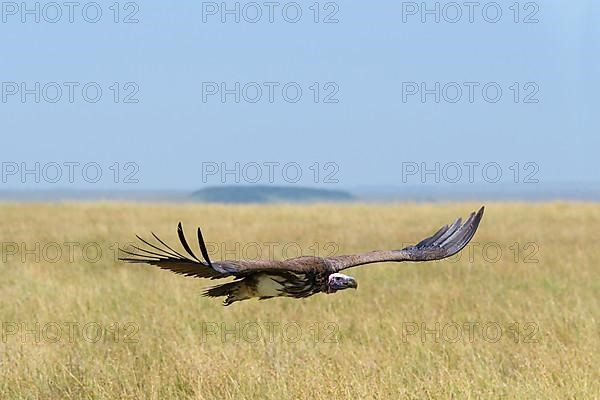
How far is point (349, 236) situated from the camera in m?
16.1

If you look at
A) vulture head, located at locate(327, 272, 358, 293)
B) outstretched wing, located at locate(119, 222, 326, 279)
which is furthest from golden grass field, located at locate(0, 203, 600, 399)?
outstretched wing, located at locate(119, 222, 326, 279)

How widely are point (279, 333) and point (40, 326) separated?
231 cm

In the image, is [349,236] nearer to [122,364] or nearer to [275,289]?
[122,364]

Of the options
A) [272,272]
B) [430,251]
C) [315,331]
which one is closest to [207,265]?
[272,272]

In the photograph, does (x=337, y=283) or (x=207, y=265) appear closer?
(x=207, y=265)

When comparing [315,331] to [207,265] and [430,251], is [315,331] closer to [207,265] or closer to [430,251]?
[430,251]

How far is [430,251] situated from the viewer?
19.5 feet

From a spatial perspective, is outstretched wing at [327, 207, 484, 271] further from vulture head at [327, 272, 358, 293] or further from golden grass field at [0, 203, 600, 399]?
golden grass field at [0, 203, 600, 399]

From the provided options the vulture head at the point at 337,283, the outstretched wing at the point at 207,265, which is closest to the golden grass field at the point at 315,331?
the vulture head at the point at 337,283

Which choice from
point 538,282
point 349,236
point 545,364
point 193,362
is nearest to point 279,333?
point 193,362

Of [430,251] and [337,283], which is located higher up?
[430,251]

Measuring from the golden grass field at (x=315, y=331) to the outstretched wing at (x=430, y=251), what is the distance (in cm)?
84

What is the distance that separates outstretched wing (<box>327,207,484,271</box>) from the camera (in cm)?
546

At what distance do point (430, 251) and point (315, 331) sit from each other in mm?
2173
